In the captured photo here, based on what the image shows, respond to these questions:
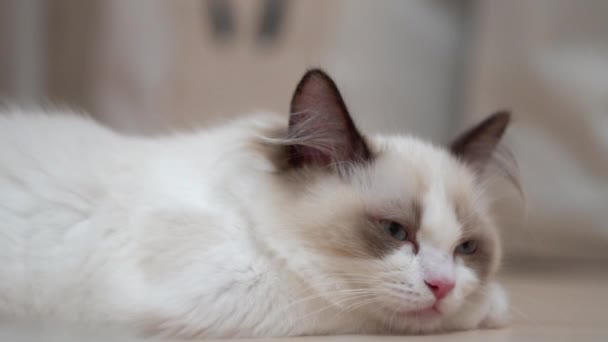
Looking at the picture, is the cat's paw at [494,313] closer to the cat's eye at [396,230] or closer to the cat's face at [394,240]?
the cat's face at [394,240]

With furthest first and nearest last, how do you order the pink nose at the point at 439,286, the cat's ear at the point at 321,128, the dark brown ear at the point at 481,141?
1. the dark brown ear at the point at 481,141
2. the cat's ear at the point at 321,128
3. the pink nose at the point at 439,286

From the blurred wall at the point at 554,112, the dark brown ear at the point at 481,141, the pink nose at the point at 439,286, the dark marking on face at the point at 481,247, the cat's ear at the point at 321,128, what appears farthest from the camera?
the blurred wall at the point at 554,112

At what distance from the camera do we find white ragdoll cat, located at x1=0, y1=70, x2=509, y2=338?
137 cm

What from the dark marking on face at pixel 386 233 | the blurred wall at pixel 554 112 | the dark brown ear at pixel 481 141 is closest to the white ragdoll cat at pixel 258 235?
the dark marking on face at pixel 386 233

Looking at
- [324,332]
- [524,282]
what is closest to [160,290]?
[324,332]

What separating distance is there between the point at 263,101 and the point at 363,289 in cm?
201

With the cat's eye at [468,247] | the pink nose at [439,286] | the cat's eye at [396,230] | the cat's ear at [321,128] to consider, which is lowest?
the pink nose at [439,286]

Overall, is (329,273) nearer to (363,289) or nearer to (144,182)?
(363,289)

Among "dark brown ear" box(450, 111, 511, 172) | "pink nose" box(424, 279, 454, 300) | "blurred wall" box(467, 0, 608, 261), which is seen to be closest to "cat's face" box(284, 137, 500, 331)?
"pink nose" box(424, 279, 454, 300)

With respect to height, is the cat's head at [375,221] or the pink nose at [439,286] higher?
the cat's head at [375,221]

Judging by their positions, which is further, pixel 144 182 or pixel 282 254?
pixel 144 182

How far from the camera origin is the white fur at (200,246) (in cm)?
138

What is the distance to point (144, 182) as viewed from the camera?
1.60 m

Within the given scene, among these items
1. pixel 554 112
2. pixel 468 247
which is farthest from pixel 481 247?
pixel 554 112
